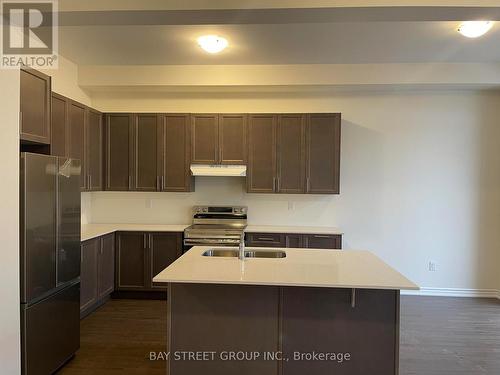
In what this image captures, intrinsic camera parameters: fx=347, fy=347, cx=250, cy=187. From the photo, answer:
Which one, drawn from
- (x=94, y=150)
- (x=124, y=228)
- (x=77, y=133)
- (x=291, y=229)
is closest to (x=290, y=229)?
(x=291, y=229)

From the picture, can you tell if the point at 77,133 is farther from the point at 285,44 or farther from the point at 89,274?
the point at 285,44

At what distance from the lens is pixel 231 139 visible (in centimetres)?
453

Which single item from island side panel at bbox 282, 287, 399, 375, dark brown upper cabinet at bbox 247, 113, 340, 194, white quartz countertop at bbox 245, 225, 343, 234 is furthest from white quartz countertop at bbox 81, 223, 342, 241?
Answer: island side panel at bbox 282, 287, 399, 375

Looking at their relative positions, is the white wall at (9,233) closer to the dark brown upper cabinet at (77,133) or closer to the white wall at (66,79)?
the dark brown upper cabinet at (77,133)

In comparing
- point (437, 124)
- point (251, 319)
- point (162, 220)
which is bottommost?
point (251, 319)

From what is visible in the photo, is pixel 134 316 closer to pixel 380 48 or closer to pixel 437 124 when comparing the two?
pixel 380 48

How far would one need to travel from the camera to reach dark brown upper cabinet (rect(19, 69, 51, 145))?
8.56ft

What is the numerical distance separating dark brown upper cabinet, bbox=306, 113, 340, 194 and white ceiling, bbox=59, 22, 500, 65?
0.72 m

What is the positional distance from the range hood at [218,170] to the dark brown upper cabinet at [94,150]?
3.97ft

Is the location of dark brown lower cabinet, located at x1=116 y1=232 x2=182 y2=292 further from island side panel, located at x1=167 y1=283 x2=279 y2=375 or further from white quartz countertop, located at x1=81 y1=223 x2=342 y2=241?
island side panel, located at x1=167 y1=283 x2=279 y2=375

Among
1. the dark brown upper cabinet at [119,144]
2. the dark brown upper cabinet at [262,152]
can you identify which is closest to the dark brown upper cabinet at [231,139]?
A: the dark brown upper cabinet at [262,152]

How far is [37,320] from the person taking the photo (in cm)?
246

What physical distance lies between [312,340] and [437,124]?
3612 millimetres

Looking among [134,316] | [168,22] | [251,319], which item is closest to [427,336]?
[251,319]
